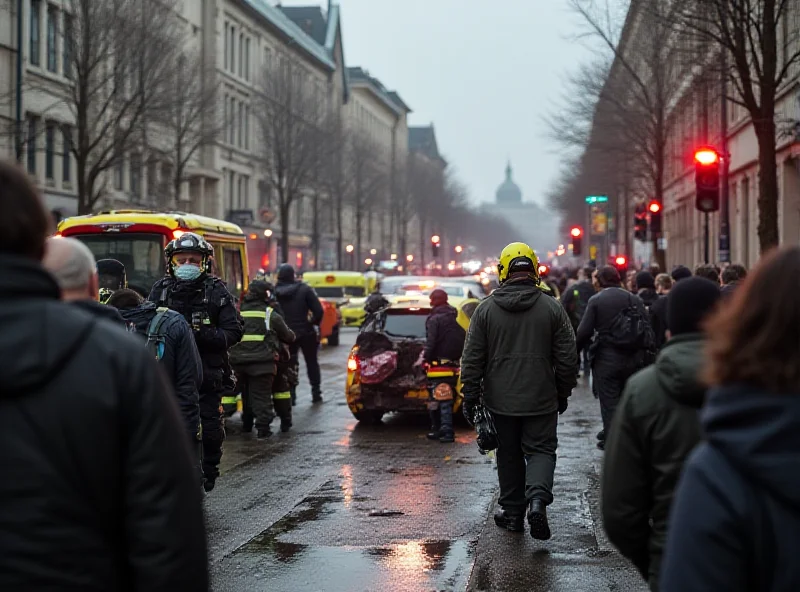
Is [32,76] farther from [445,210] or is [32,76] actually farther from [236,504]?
[445,210]

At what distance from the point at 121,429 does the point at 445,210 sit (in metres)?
115

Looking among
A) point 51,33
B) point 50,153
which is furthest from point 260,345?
point 50,153

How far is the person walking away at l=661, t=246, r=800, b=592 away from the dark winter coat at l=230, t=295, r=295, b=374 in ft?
38.9

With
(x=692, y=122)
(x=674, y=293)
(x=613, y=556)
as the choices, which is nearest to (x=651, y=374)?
(x=674, y=293)

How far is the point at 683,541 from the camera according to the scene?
105 inches

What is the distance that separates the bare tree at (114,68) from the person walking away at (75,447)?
3213 centimetres

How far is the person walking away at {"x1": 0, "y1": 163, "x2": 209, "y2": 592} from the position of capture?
9.46 ft

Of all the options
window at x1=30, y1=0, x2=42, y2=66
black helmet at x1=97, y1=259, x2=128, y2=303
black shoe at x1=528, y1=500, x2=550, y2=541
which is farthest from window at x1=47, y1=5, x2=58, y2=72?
black shoe at x1=528, y1=500, x2=550, y2=541

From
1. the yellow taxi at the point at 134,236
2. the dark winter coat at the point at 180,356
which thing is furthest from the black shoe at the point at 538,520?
the yellow taxi at the point at 134,236

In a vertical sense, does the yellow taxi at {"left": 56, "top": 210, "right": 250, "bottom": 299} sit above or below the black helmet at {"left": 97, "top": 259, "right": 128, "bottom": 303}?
above

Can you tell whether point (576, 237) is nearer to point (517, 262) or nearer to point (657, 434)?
point (517, 262)

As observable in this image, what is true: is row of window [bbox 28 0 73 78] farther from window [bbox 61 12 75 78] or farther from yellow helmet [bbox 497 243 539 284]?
yellow helmet [bbox 497 243 539 284]

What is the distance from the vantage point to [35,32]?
4022cm

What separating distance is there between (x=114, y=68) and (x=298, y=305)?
19.9 metres
